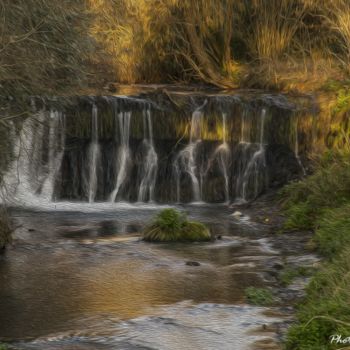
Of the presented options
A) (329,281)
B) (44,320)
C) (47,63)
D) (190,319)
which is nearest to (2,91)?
(47,63)

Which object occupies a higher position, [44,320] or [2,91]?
[2,91]

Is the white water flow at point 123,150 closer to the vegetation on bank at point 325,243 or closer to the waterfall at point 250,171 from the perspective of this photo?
the waterfall at point 250,171

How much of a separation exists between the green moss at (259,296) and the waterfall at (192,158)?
7.67 m

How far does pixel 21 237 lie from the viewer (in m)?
15.4

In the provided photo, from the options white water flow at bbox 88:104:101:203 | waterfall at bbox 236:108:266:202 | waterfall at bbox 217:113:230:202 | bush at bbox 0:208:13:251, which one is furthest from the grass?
white water flow at bbox 88:104:101:203

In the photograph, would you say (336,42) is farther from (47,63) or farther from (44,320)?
(44,320)

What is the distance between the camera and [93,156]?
782 inches

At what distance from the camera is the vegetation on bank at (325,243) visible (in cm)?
908

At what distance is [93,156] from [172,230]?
530 cm

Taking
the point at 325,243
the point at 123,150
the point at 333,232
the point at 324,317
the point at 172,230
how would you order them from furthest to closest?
the point at 123,150 → the point at 172,230 → the point at 333,232 → the point at 325,243 → the point at 324,317

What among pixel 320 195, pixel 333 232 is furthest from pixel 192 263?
pixel 320 195

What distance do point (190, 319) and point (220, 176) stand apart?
8.93m

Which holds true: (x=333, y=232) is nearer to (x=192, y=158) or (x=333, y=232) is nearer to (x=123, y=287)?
(x=123, y=287)

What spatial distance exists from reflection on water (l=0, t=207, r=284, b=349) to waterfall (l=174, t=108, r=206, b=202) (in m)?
2.78
